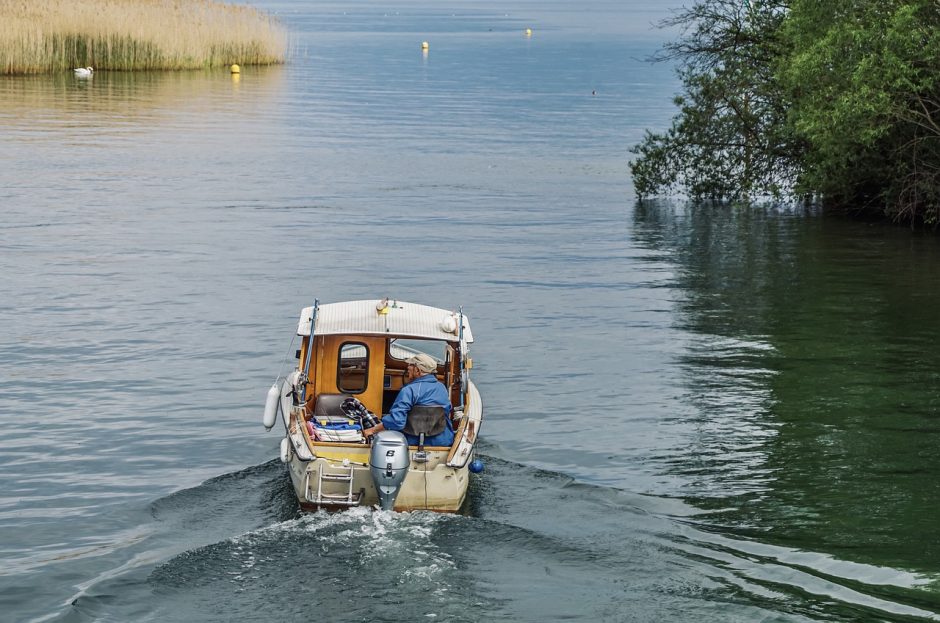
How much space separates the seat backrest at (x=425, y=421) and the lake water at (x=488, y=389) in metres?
1.14

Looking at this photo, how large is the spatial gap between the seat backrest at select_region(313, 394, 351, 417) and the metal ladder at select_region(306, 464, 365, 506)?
2.84m

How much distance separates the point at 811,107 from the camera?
37344 millimetres

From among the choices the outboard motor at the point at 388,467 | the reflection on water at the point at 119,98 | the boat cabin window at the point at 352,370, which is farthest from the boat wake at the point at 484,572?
the reflection on water at the point at 119,98

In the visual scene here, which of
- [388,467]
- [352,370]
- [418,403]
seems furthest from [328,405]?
[388,467]

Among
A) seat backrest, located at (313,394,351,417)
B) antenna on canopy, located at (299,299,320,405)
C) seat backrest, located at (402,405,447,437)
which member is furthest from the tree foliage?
seat backrest, located at (402,405,447,437)

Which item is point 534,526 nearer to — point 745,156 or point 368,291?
point 368,291

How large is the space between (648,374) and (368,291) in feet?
30.6

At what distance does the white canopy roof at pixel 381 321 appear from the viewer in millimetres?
19688

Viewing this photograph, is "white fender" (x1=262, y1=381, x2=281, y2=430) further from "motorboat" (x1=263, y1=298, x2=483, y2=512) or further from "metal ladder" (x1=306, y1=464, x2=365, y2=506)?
"metal ladder" (x1=306, y1=464, x2=365, y2=506)

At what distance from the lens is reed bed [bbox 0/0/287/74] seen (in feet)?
240

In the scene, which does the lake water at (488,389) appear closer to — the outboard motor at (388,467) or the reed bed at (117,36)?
the outboard motor at (388,467)

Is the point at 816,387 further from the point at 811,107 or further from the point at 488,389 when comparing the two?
the point at 811,107

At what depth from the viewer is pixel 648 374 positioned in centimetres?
2528

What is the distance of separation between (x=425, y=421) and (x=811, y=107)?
77.4 feet
